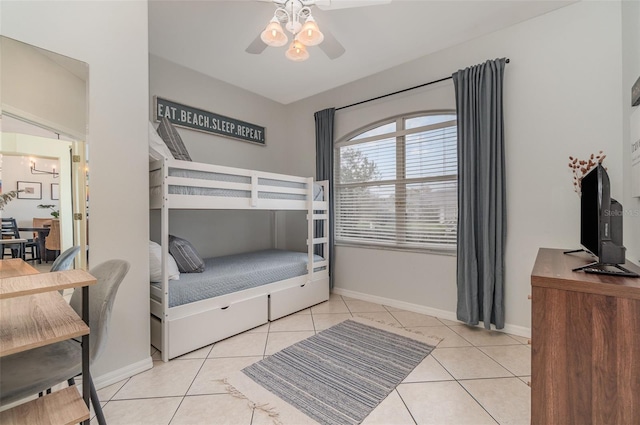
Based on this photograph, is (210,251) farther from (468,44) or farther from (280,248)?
(468,44)

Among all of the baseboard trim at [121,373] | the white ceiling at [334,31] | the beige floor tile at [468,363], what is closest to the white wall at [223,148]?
the white ceiling at [334,31]

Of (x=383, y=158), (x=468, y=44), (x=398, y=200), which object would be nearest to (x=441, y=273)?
(x=398, y=200)

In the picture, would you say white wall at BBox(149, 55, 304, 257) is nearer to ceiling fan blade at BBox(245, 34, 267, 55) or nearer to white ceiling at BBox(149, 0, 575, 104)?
white ceiling at BBox(149, 0, 575, 104)

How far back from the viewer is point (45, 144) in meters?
1.40

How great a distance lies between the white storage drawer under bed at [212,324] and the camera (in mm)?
2037

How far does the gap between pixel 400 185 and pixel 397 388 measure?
2038 mm

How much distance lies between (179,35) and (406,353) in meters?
3.37

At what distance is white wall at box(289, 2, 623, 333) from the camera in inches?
81.0

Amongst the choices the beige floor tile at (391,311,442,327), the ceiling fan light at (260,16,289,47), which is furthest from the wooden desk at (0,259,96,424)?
the beige floor tile at (391,311,442,327)

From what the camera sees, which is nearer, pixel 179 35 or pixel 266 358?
pixel 266 358

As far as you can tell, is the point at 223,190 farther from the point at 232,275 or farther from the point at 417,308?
the point at 417,308

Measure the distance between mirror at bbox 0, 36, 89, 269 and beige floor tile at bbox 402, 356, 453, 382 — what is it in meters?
2.13

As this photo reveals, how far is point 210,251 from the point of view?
10.9 feet

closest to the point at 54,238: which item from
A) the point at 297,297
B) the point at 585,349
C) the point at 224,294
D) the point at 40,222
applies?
the point at 40,222
